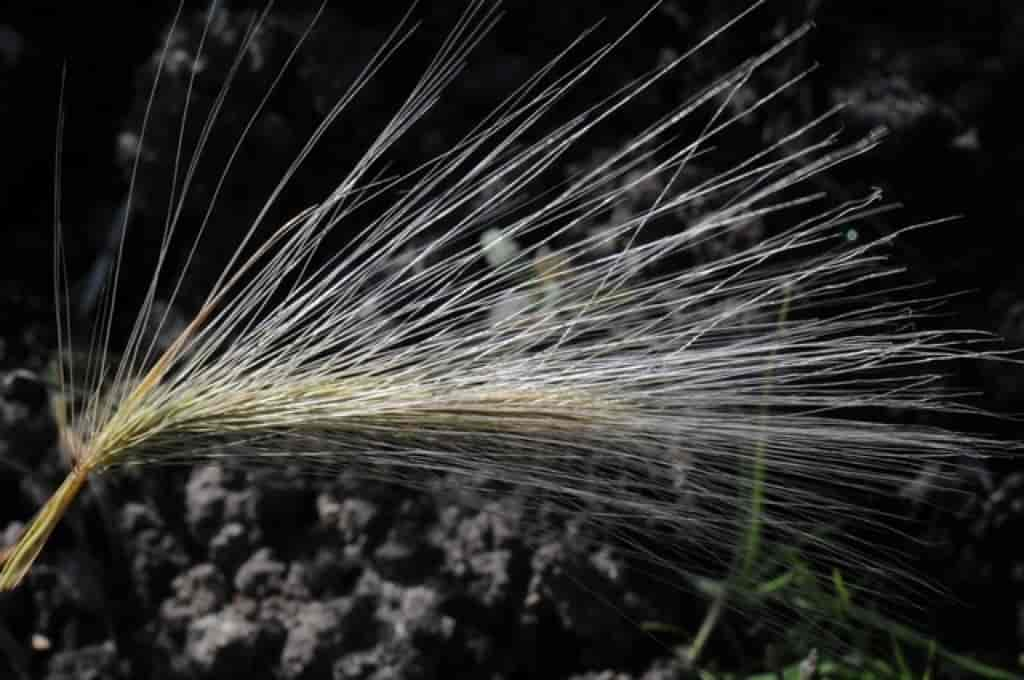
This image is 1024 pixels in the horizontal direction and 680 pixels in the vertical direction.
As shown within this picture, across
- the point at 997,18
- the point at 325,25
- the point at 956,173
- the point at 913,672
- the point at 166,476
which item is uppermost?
the point at 325,25

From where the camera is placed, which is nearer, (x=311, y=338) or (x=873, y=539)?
(x=311, y=338)

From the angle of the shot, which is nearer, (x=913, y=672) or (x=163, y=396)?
(x=163, y=396)

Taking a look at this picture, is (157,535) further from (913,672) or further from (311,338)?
(913,672)

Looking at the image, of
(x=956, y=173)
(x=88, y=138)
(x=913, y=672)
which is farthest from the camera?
(x=88, y=138)

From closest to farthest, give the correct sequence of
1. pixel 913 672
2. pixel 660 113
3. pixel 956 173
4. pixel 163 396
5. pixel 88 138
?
pixel 163 396, pixel 913 672, pixel 956 173, pixel 660 113, pixel 88 138

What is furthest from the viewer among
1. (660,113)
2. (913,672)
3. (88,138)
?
(88,138)

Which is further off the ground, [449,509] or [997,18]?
[997,18]

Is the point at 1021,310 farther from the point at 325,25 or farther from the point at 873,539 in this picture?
the point at 325,25

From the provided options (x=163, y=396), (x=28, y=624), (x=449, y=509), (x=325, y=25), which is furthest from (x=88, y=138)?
(x=163, y=396)

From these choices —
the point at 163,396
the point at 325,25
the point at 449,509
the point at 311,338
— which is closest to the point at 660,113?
the point at 325,25
